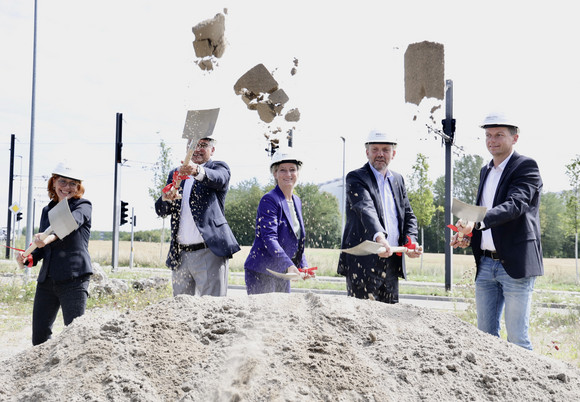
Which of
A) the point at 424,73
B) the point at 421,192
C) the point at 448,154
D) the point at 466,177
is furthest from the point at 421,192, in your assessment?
the point at 466,177

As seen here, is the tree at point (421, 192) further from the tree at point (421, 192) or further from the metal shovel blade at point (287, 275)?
the metal shovel blade at point (287, 275)

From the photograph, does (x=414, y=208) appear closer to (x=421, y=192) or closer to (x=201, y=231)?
(x=421, y=192)

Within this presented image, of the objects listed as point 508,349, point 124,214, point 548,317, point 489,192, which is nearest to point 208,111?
point 489,192

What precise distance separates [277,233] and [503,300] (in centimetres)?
156

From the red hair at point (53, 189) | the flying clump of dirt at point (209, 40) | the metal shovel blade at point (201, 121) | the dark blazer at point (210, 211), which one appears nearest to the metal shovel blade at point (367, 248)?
the dark blazer at point (210, 211)

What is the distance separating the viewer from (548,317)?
669cm

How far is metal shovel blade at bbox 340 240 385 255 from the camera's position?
2914 millimetres

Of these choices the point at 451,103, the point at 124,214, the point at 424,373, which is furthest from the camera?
the point at 124,214

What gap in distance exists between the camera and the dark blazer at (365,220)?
3.11 meters

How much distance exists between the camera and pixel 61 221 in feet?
10.9

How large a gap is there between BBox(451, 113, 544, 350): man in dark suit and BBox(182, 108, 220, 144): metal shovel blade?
5.58 feet

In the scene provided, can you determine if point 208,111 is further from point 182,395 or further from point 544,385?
point 544,385

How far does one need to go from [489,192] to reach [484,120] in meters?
0.48

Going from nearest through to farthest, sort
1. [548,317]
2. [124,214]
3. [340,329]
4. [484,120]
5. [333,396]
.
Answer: [333,396], [340,329], [484,120], [548,317], [124,214]
